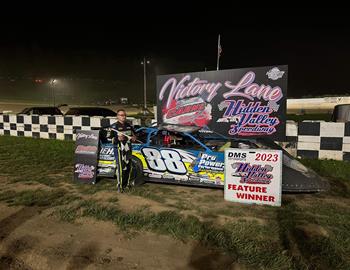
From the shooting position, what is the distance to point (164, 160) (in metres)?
4.61

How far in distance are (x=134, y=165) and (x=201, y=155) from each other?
3.88 feet

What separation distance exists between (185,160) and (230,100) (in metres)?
2.68

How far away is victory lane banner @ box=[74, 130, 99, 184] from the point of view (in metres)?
4.87

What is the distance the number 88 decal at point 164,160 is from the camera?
4.52 m

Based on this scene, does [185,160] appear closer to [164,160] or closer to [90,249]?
[164,160]

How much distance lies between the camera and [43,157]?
6.86 m

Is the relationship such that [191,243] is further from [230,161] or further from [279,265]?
[230,161]

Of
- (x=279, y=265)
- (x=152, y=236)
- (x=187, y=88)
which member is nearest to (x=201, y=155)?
(x=152, y=236)

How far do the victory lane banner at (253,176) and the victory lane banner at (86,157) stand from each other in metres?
2.29

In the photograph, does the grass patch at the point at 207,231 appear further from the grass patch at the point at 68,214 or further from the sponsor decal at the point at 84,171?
the sponsor decal at the point at 84,171

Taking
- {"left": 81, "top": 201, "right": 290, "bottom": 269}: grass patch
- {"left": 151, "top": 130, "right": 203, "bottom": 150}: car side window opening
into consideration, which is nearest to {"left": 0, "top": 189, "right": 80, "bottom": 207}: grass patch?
{"left": 81, "top": 201, "right": 290, "bottom": 269}: grass patch


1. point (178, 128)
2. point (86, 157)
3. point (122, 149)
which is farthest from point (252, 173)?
point (86, 157)

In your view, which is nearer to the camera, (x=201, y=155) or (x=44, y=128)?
(x=201, y=155)

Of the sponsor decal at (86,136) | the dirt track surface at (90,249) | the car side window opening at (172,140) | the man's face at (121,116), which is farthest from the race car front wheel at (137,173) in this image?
the dirt track surface at (90,249)
